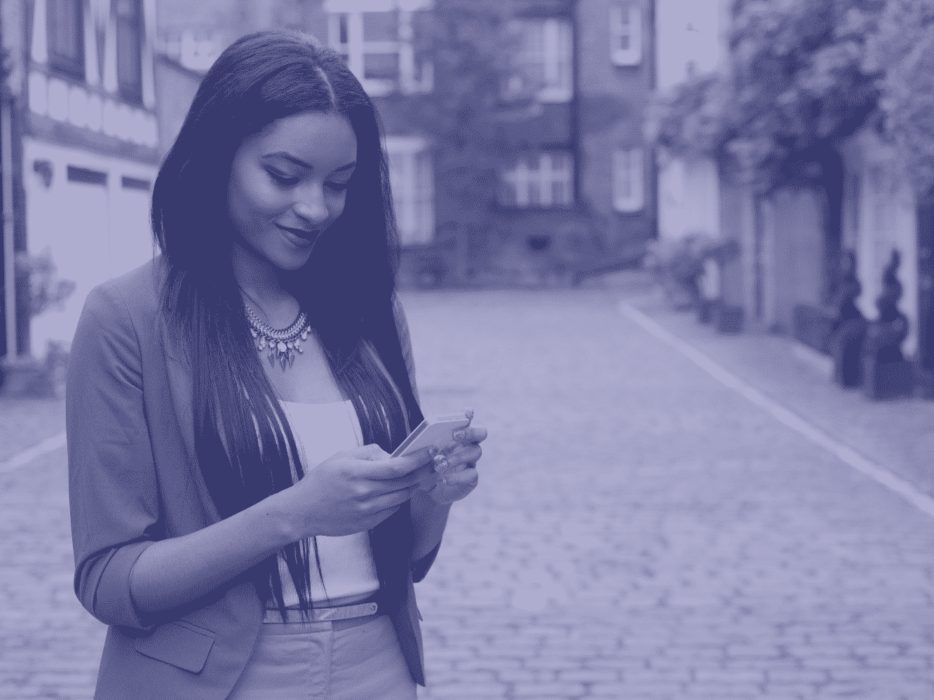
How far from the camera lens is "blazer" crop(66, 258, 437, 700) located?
197 cm

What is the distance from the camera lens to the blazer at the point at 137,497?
197 cm

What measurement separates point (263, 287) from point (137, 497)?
0.40 metres

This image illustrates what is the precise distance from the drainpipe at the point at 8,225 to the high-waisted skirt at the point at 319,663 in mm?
13682

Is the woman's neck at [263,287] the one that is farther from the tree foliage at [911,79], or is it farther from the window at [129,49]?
the window at [129,49]

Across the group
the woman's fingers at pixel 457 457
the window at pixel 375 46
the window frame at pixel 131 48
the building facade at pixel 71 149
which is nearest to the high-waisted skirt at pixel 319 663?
the woman's fingers at pixel 457 457

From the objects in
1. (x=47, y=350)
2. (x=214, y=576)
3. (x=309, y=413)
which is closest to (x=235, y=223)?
(x=309, y=413)

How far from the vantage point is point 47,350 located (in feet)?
50.3

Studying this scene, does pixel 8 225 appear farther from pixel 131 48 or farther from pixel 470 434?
pixel 470 434

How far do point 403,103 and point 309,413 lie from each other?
3631 cm

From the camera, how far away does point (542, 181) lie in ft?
130

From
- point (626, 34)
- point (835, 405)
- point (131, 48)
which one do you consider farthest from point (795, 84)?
point (626, 34)

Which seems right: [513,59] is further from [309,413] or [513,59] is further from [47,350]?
[309,413]

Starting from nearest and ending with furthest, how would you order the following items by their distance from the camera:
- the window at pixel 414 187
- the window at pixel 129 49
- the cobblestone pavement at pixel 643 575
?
the cobblestone pavement at pixel 643 575 → the window at pixel 129 49 → the window at pixel 414 187

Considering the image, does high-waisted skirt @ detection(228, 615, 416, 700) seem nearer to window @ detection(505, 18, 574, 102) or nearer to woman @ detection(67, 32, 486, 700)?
woman @ detection(67, 32, 486, 700)
